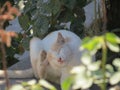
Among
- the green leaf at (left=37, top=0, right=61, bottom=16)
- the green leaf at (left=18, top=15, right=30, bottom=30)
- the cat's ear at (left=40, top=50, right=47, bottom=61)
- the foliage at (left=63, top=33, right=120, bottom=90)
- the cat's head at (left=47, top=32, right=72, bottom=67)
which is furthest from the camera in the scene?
the green leaf at (left=18, top=15, right=30, bottom=30)

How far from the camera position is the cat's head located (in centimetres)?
156

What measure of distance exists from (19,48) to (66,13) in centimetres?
62

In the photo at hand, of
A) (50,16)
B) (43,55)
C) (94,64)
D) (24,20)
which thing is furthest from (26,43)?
(94,64)

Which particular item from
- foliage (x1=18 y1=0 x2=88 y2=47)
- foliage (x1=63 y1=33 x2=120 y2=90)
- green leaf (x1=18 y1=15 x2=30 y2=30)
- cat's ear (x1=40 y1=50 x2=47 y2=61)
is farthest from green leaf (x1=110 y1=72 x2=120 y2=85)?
green leaf (x1=18 y1=15 x2=30 y2=30)

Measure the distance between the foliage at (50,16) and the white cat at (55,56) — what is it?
32cm

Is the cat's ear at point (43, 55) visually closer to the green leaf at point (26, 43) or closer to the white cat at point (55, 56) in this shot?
the white cat at point (55, 56)

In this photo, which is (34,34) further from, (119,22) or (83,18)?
(119,22)

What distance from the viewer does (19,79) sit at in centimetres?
201

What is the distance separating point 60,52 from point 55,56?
1.4 inches

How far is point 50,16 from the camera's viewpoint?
7.47 ft

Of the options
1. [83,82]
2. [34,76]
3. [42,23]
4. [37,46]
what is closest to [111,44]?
[83,82]

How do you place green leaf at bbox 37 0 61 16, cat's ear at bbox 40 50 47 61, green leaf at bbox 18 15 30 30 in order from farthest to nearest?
green leaf at bbox 18 15 30 30
green leaf at bbox 37 0 61 16
cat's ear at bbox 40 50 47 61

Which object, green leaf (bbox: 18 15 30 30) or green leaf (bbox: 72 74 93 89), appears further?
green leaf (bbox: 18 15 30 30)

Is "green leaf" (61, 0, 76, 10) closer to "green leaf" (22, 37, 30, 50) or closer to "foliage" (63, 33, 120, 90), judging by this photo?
"green leaf" (22, 37, 30, 50)
